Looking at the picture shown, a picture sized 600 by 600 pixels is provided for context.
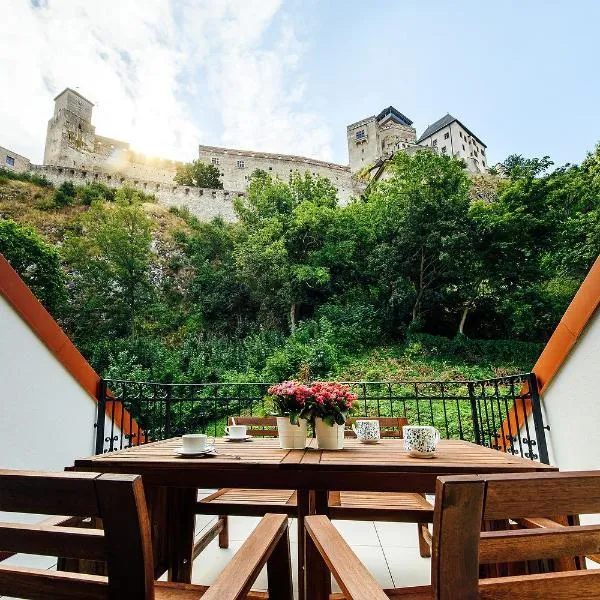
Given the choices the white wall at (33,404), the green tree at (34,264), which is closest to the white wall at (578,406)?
the white wall at (33,404)

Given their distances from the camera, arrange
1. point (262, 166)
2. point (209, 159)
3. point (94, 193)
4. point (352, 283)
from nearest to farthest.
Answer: point (352, 283) → point (94, 193) → point (209, 159) → point (262, 166)

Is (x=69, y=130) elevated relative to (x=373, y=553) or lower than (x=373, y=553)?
elevated

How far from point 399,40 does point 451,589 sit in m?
14.2

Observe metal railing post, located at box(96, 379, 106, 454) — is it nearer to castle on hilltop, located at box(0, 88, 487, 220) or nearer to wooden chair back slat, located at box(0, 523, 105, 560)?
wooden chair back slat, located at box(0, 523, 105, 560)

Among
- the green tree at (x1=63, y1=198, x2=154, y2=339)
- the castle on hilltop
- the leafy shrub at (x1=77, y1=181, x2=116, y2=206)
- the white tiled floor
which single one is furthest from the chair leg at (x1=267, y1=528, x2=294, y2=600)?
the castle on hilltop

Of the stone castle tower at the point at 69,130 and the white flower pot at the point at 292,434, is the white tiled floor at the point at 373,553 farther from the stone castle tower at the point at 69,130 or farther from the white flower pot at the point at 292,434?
the stone castle tower at the point at 69,130

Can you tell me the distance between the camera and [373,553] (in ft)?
8.41

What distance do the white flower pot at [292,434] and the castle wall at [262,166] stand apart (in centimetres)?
3539

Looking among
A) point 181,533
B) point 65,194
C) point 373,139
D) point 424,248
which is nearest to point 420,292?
point 424,248

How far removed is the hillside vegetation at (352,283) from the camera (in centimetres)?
1129

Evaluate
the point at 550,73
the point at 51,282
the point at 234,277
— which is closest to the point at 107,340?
the point at 51,282

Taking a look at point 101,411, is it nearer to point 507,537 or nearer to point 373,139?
point 507,537

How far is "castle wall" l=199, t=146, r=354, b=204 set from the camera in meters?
36.8

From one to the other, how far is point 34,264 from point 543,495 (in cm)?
1785
